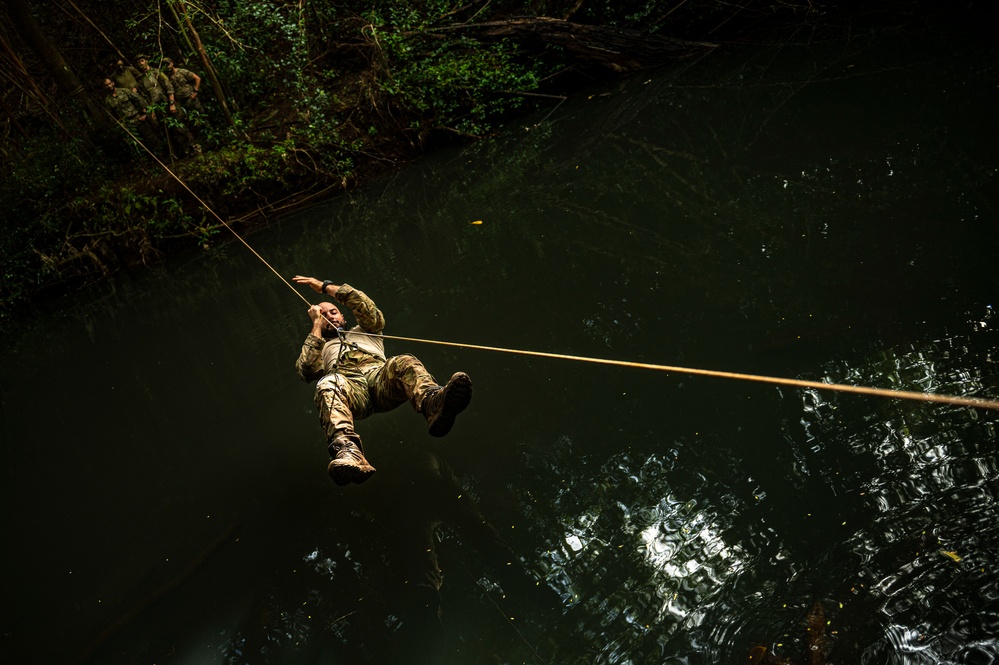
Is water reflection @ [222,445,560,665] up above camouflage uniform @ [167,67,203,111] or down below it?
below

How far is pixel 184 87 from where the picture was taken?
12.3m

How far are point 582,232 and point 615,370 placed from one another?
2.40m

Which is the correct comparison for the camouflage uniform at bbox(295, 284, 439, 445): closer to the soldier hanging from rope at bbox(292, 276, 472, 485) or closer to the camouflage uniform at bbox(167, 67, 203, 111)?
the soldier hanging from rope at bbox(292, 276, 472, 485)

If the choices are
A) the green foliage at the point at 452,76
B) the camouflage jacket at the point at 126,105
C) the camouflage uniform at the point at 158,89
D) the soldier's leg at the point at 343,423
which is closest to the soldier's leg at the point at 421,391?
the soldier's leg at the point at 343,423

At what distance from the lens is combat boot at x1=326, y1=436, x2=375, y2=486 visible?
330 cm

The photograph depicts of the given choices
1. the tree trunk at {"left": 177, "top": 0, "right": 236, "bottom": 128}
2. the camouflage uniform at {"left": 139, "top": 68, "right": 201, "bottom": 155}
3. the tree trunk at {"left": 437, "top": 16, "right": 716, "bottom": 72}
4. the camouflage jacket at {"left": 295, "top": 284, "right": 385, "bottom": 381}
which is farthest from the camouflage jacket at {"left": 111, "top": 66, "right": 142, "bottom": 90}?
the camouflage jacket at {"left": 295, "top": 284, "right": 385, "bottom": 381}

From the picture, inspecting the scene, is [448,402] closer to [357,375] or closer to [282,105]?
[357,375]

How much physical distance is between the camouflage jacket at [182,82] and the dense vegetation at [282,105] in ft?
1.08

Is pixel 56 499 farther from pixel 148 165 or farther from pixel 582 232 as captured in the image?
pixel 148 165

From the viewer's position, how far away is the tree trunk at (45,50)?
1118 centimetres

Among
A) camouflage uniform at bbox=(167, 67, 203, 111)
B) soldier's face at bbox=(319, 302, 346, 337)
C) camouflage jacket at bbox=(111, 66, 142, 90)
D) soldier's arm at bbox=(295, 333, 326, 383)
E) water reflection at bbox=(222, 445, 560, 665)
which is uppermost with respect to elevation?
camouflage jacket at bbox=(111, 66, 142, 90)

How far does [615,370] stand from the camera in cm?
409

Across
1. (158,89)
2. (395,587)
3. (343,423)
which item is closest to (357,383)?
(343,423)

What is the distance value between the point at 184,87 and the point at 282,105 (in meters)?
1.82
